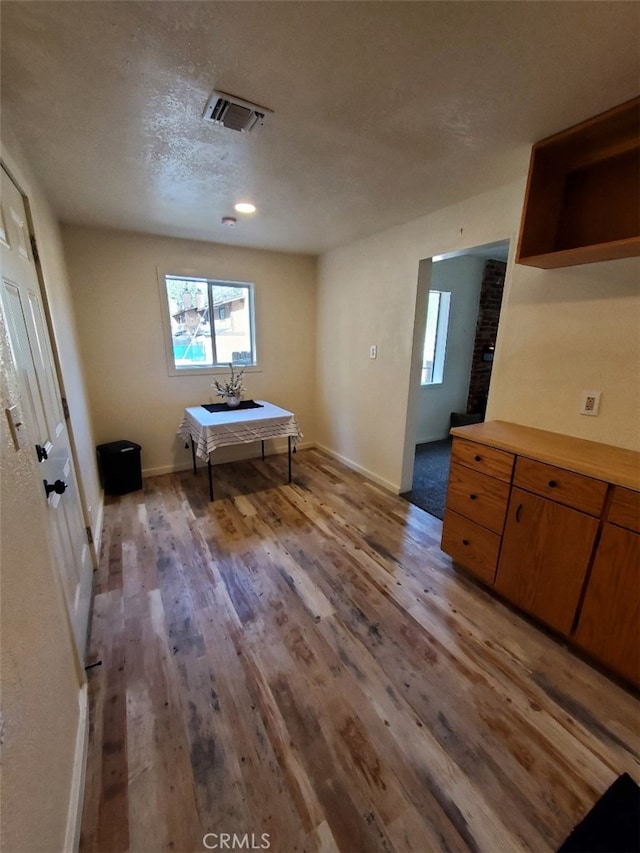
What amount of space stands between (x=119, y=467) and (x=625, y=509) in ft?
12.0

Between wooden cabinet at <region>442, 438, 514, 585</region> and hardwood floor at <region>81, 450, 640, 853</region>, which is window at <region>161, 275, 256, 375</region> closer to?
hardwood floor at <region>81, 450, 640, 853</region>

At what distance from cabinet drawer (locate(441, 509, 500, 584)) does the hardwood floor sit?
14cm

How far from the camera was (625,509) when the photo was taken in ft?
4.66

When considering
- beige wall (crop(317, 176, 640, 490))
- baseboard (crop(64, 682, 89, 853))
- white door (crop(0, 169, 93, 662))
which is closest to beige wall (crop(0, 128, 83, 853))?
baseboard (crop(64, 682, 89, 853))

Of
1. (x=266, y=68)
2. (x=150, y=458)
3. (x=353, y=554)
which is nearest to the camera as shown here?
(x=266, y=68)

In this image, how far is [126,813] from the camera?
110cm

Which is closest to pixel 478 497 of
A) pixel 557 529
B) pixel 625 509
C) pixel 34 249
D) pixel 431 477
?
pixel 557 529

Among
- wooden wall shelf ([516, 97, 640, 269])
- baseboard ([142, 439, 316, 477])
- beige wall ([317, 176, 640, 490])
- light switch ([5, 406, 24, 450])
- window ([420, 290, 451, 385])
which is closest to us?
light switch ([5, 406, 24, 450])

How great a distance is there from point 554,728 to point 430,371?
3.93 m

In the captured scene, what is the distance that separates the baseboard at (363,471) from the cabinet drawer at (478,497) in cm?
119

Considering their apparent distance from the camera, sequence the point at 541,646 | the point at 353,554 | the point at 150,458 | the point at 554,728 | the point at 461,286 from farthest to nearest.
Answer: the point at 461,286 < the point at 150,458 < the point at 353,554 < the point at 541,646 < the point at 554,728

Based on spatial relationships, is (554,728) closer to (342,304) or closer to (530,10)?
(530,10)

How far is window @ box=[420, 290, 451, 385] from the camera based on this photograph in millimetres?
4465

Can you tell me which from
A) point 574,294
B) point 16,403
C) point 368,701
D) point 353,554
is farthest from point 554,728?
point 16,403
